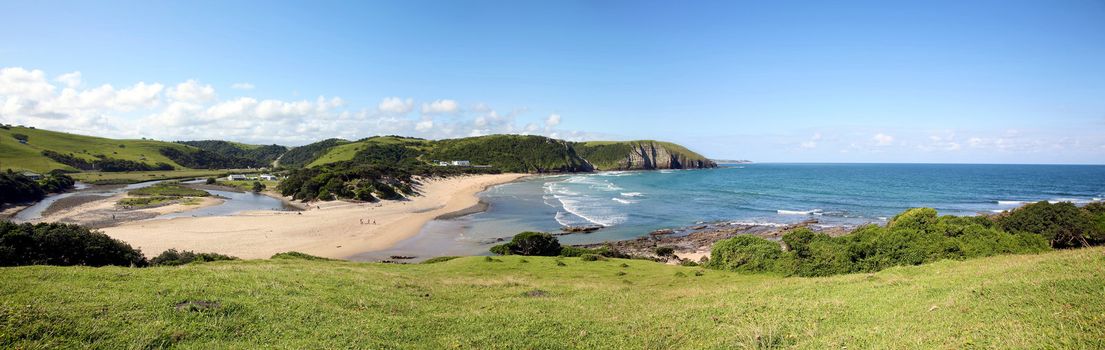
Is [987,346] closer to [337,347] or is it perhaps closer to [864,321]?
[864,321]

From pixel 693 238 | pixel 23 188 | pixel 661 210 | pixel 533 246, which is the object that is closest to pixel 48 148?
pixel 23 188

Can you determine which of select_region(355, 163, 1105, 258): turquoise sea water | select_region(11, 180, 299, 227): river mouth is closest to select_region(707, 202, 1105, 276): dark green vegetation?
select_region(355, 163, 1105, 258): turquoise sea water

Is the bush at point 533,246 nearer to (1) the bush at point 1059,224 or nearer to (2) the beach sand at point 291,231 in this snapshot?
(2) the beach sand at point 291,231

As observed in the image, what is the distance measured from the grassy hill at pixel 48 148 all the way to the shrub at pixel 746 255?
563 feet

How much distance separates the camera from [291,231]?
56.4 metres

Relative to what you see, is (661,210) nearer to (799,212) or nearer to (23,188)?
(799,212)

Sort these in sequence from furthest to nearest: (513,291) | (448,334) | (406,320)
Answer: (513,291) < (406,320) < (448,334)

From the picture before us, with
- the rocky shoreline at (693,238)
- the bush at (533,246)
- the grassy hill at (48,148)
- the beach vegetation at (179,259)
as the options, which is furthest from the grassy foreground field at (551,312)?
the grassy hill at (48,148)

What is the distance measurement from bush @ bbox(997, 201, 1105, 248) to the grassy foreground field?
20935mm

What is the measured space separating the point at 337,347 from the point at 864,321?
1341 cm

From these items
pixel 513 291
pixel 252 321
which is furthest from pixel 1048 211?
pixel 252 321

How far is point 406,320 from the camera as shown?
1436 centimetres

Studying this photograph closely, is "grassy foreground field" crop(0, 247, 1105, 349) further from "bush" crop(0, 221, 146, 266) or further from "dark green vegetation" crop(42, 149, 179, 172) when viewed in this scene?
"dark green vegetation" crop(42, 149, 179, 172)

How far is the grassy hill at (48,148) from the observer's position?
130800mm
